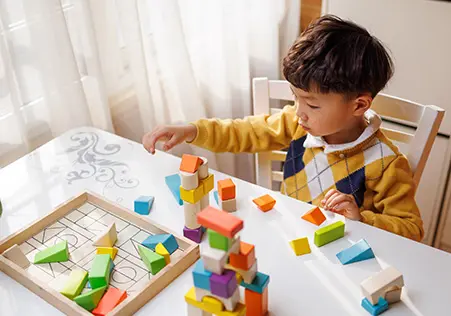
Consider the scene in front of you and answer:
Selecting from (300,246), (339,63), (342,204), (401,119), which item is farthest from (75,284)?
(401,119)

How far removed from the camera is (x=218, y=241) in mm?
681

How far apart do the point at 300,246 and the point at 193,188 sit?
20 cm

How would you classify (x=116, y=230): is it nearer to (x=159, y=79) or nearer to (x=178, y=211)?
(x=178, y=211)

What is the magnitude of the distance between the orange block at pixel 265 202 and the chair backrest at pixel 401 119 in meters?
0.30

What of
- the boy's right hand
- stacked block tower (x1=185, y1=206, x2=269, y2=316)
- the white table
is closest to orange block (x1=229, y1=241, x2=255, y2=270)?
stacked block tower (x1=185, y1=206, x2=269, y2=316)

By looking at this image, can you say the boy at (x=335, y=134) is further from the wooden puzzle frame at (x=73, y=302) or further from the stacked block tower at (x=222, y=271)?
the stacked block tower at (x=222, y=271)

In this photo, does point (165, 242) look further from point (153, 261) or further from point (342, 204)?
point (342, 204)

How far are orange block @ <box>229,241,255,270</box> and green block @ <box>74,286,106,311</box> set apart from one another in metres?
0.24

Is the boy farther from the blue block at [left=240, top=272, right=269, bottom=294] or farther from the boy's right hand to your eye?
the blue block at [left=240, top=272, right=269, bottom=294]

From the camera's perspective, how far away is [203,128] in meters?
1.24

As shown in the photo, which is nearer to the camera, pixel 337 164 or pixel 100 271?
pixel 100 271

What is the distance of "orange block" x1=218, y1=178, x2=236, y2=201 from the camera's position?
39.9 inches

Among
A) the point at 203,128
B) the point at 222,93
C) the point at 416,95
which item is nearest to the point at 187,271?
the point at 203,128

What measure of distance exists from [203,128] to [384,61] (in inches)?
16.1
